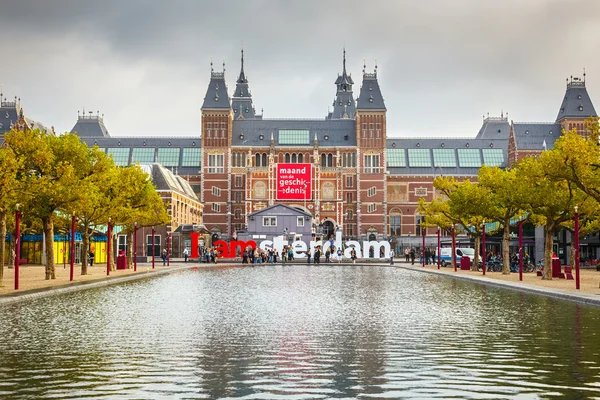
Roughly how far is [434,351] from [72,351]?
5772 millimetres

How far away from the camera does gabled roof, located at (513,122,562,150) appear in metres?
108

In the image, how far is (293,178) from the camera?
99188mm

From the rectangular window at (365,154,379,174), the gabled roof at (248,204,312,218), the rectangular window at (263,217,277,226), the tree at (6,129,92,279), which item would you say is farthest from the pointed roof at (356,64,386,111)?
the tree at (6,129,92,279)

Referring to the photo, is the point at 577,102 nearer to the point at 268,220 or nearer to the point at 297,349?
the point at 268,220

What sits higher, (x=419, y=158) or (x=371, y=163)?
(x=419, y=158)

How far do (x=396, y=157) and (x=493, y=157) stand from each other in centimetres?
1516

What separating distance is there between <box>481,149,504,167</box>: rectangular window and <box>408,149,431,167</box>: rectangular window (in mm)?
8728

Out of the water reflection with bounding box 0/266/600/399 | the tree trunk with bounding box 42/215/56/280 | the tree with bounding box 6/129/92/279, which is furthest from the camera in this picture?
the tree trunk with bounding box 42/215/56/280

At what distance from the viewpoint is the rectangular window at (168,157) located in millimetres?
114562

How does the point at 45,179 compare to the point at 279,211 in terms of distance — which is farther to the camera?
the point at 279,211

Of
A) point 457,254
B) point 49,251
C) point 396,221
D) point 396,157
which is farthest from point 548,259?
point 396,157

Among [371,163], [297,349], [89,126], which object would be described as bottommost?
[297,349]

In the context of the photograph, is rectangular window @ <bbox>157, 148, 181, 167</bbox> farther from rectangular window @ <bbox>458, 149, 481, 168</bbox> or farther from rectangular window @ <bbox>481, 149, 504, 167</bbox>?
rectangular window @ <bbox>481, 149, 504, 167</bbox>

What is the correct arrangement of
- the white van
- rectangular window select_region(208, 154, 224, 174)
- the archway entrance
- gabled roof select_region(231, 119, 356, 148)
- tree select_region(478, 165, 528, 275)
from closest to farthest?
tree select_region(478, 165, 528, 275) → the white van → the archway entrance → rectangular window select_region(208, 154, 224, 174) → gabled roof select_region(231, 119, 356, 148)
